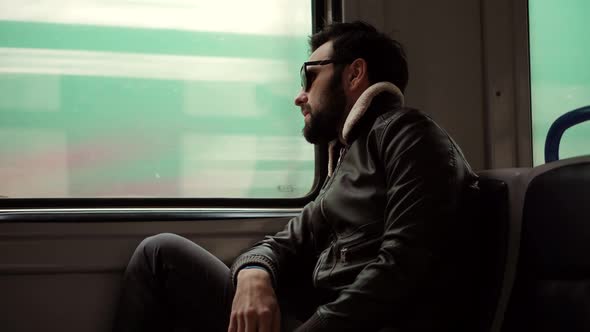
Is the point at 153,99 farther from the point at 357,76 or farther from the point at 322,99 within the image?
the point at 357,76

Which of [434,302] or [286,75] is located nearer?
[434,302]

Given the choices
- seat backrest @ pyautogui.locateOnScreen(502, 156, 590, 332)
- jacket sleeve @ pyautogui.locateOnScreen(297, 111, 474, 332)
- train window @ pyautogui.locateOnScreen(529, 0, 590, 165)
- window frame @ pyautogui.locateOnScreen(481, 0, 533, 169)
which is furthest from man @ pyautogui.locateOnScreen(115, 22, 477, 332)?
train window @ pyautogui.locateOnScreen(529, 0, 590, 165)

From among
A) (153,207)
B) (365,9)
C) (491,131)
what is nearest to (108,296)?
(153,207)

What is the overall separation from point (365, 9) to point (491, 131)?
0.62 metres

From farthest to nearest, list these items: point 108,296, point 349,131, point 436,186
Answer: point 108,296 < point 349,131 < point 436,186

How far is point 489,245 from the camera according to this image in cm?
121

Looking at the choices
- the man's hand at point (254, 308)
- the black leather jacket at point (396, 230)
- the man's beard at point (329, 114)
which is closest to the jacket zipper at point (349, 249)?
the black leather jacket at point (396, 230)

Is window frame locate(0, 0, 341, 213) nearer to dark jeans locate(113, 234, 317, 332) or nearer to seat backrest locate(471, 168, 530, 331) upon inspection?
dark jeans locate(113, 234, 317, 332)

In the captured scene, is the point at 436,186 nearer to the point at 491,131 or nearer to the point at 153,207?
the point at 491,131

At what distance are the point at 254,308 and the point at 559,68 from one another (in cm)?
155

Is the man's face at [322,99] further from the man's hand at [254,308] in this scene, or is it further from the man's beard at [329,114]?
the man's hand at [254,308]

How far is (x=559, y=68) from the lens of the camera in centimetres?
211

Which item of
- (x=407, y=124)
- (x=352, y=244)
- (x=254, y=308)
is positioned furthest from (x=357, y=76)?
(x=254, y=308)

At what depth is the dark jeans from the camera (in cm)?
151
